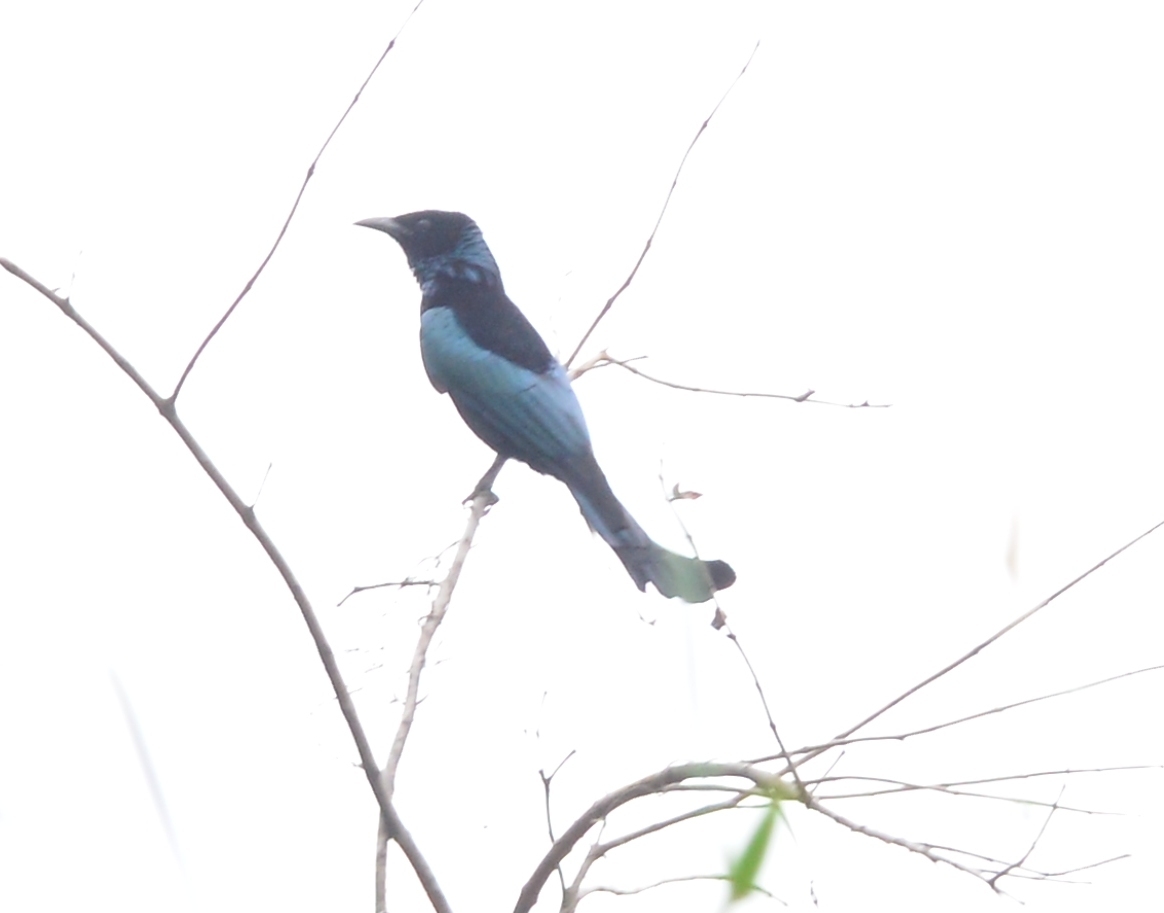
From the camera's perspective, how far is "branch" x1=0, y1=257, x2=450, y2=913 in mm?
2453

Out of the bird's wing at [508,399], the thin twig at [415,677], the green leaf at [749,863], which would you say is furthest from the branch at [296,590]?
the bird's wing at [508,399]

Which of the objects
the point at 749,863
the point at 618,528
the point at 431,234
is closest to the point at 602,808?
the point at 749,863

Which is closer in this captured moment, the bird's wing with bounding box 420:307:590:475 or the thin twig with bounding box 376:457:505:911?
the thin twig with bounding box 376:457:505:911

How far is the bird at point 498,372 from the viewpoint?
4.73m

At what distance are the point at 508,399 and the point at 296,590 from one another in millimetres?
2728

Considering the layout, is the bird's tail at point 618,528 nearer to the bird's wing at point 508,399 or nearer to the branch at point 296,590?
the bird's wing at point 508,399

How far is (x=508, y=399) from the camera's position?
5.11 m

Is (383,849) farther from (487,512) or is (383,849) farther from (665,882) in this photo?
(487,512)

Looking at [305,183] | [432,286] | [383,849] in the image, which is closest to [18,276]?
[305,183]

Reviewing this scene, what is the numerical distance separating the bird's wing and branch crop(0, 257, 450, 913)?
232 centimetres

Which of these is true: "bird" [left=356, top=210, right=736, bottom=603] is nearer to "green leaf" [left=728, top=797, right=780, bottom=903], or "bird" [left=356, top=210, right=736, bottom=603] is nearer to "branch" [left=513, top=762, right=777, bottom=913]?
"branch" [left=513, top=762, right=777, bottom=913]

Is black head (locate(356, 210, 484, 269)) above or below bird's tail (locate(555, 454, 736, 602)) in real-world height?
above

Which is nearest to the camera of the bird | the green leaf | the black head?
the green leaf

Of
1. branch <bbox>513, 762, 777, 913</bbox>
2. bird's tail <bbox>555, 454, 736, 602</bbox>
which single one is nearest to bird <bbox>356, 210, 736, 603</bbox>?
bird's tail <bbox>555, 454, 736, 602</bbox>
